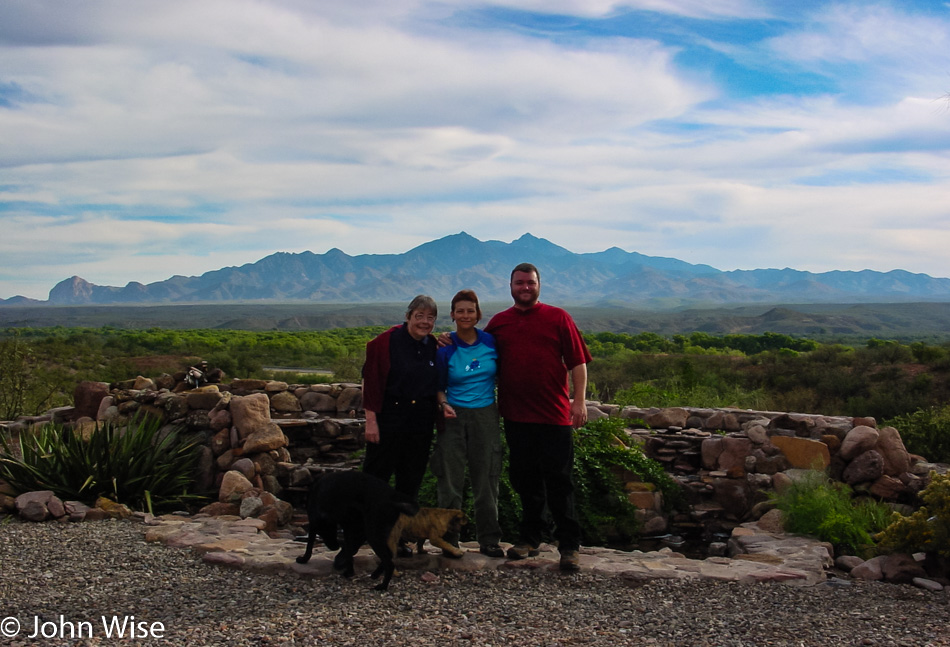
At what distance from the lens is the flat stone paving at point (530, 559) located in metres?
5.69

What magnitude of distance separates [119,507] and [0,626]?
9.72 ft

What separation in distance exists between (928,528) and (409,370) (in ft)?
13.2

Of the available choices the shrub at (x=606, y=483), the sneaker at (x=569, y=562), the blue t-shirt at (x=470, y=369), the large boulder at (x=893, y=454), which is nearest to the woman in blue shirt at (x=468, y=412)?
the blue t-shirt at (x=470, y=369)

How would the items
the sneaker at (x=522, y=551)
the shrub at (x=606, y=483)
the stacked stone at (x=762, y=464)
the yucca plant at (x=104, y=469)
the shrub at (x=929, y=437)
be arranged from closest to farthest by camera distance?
the sneaker at (x=522, y=551)
the shrub at (x=606, y=483)
the yucca plant at (x=104, y=469)
the stacked stone at (x=762, y=464)
the shrub at (x=929, y=437)

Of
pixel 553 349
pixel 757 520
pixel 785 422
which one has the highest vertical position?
pixel 553 349

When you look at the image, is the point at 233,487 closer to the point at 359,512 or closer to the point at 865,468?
the point at 359,512

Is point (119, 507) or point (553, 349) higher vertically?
point (553, 349)

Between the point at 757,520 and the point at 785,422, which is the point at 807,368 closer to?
the point at 785,422

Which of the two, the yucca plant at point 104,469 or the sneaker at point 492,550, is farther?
the yucca plant at point 104,469

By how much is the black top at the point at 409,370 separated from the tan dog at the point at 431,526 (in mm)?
807

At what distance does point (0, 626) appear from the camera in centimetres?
460

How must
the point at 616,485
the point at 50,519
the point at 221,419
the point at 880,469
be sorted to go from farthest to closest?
the point at 221,419 → the point at 880,469 → the point at 616,485 → the point at 50,519

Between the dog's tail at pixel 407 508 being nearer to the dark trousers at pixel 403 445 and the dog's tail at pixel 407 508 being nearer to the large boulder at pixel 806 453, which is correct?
the dark trousers at pixel 403 445

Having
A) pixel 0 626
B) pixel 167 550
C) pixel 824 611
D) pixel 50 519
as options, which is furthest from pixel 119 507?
pixel 824 611
